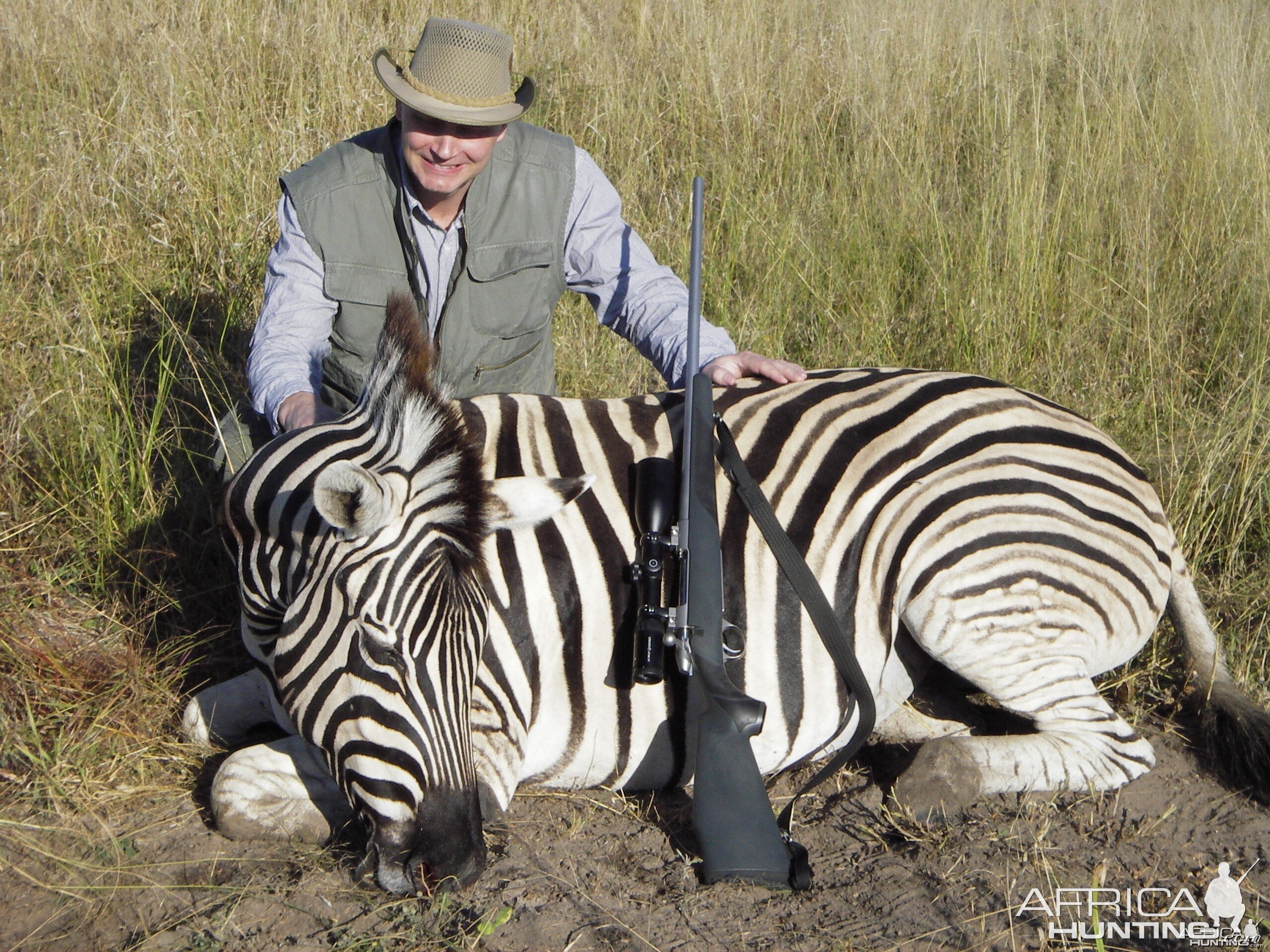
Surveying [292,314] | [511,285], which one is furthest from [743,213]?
[292,314]

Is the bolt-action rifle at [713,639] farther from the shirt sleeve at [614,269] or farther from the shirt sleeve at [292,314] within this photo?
the shirt sleeve at [292,314]

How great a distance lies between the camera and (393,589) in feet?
7.47

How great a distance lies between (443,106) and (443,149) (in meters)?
0.14

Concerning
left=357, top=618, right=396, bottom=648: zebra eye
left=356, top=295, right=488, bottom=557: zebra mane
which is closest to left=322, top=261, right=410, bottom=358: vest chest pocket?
left=356, top=295, right=488, bottom=557: zebra mane

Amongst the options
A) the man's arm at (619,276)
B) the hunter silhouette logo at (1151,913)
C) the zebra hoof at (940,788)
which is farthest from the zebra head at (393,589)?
the man's arm at (619,276)

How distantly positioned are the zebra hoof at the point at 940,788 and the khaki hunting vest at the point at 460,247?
164cm

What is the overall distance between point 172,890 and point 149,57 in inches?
190

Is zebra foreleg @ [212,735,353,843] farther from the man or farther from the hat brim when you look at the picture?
the hat brim

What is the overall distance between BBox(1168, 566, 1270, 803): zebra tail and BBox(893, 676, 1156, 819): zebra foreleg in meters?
0.21

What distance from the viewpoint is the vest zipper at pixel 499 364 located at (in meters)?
4.00

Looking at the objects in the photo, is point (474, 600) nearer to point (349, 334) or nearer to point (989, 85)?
point (349, 334)

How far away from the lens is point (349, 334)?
379cm

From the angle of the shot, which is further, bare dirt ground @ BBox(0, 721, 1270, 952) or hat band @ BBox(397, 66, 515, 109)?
hat band @ BBox(397, 66, 515, 109)

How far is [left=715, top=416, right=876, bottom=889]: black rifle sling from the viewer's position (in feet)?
9.15
